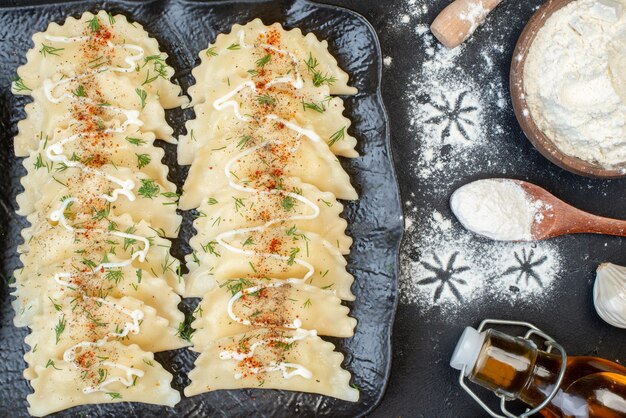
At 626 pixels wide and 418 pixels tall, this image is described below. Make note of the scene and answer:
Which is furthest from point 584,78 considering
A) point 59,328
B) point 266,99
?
point 59,328

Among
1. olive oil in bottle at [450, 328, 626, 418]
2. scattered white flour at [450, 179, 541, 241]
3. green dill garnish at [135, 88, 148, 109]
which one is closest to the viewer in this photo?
olive oil in bottle at [450, 328, 626, 418]

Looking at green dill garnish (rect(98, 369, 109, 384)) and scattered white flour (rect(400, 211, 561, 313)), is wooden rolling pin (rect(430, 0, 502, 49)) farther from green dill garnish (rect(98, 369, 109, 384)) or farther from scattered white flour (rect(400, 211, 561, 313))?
green dill garnish (rect(98, 369, 109, 384))

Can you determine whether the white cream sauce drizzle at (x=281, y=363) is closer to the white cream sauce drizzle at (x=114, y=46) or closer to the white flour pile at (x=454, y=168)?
the white flour pile at (x=454, y=168)

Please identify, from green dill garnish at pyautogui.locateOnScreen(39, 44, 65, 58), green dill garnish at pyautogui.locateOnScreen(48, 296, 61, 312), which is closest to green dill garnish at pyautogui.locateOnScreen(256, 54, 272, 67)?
green dill garnish at pyautogui.locateOnScreen(39, 44, 65, 58)

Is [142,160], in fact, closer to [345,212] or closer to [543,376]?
[345,212]

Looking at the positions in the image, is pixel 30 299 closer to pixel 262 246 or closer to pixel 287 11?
pixel 262 246

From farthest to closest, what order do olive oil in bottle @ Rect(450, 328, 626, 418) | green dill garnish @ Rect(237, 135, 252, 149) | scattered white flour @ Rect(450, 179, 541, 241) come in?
scattered white flour @ Rect(450, 179, 541, 241)
green dill garnish @ Rect(237, 135, 252, 149)
olive oil in bottle @ Rect(450, 328, 626, 418)

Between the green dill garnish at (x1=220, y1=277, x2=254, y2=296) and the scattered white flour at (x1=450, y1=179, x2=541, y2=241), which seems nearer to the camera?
the green dill garnish at (x1=220, y1=277, x2=254, y2=296)
